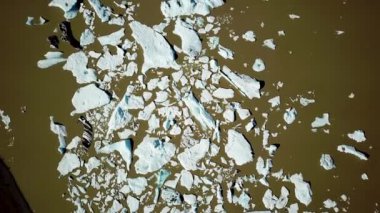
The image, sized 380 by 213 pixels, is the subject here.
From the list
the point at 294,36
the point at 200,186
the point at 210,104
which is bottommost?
the point at 200,186

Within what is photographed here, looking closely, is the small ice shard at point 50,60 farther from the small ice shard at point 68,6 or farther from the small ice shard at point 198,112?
the small ice shard at point 198,112

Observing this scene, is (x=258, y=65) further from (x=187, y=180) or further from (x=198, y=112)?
(x=187, y=180)

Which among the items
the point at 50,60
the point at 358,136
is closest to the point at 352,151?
the point at 358,136

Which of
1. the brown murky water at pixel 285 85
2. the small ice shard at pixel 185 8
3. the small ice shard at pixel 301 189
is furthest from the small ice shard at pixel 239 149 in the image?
the small ice shard at pixel 185 8

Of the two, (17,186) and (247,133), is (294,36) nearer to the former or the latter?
(247,133)

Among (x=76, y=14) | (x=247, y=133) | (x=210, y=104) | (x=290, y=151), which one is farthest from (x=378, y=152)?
(x=76, y=14)

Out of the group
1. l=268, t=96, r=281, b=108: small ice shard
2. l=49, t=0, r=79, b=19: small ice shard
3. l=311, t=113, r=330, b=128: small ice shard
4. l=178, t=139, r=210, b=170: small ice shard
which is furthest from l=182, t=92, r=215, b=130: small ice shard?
l=49, t=0, r=79, b=19: small ice shard
